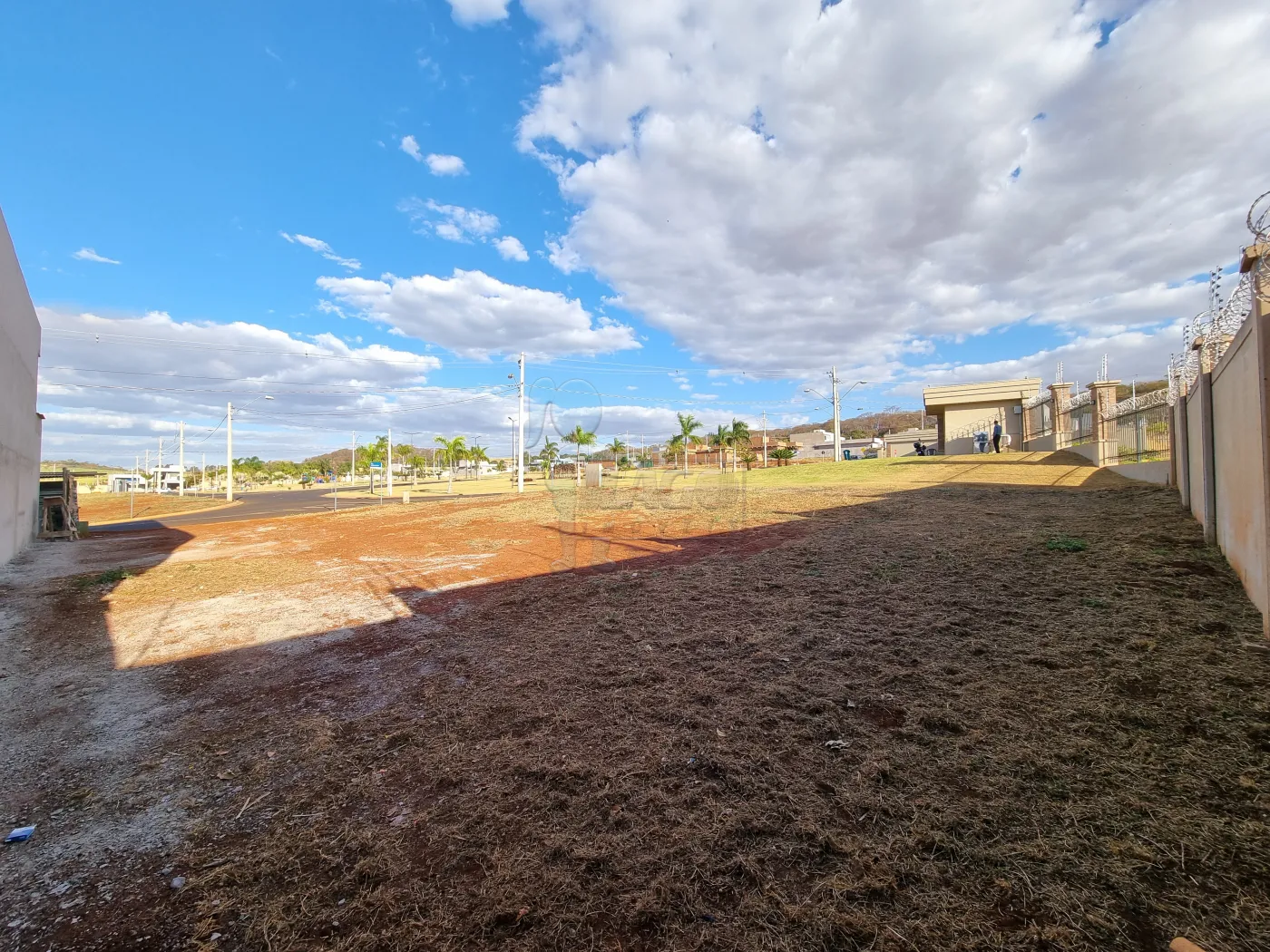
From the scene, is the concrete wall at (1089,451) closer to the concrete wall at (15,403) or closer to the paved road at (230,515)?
the concrete wall at (15,403)

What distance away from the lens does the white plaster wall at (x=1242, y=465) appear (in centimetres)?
383

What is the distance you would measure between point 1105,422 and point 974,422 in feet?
52.0

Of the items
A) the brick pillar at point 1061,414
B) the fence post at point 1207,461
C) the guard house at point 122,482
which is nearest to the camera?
the fence post at point 1207,461

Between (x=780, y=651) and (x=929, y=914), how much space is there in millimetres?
2517

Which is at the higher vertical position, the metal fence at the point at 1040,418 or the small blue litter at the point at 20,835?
the metal fence at the point at 1040,418

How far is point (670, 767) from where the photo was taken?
2664 mm

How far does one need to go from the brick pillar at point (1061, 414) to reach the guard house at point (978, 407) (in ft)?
24.6

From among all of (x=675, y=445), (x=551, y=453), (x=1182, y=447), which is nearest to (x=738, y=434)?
(x=675, y=445)

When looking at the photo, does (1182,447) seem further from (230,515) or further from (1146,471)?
(230,515)

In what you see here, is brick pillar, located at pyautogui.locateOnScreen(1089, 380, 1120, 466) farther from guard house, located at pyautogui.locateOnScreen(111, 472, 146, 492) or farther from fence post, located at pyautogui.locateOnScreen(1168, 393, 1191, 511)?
guard house, located at pyautogui.locateOnScreen(111, 472, 146, 492)

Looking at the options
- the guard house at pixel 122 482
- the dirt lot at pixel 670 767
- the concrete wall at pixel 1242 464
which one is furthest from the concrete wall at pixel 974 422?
the guard house at pixel 122 482

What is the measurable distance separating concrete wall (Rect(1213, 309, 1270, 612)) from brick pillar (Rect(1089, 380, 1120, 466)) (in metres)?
12.6

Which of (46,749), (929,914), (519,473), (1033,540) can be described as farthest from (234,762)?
(519,473)

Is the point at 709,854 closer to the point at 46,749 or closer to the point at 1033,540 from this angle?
the point at 46,749
